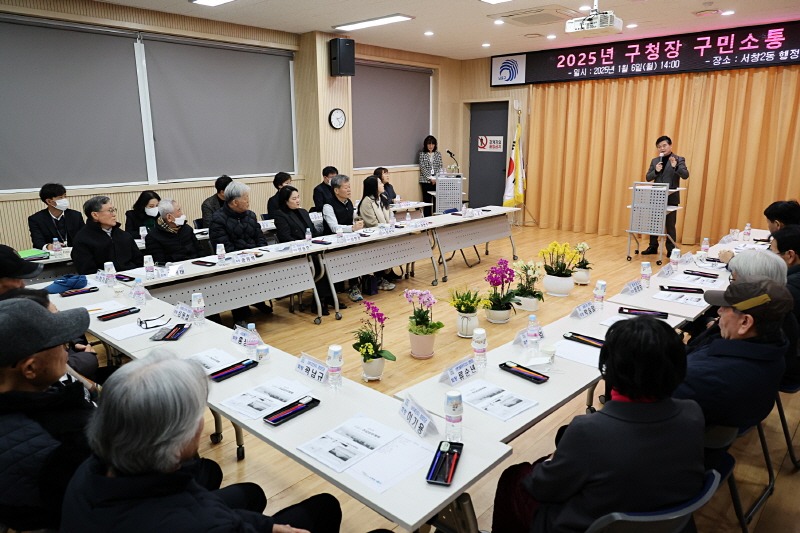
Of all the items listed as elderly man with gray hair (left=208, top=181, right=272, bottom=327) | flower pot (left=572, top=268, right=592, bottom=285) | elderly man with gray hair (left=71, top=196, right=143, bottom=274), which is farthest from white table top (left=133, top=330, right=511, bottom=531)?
flower pot (left=572, top=268, right=592, bottom=285)

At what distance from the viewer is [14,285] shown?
103 inches

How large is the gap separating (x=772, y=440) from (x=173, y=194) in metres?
6.17

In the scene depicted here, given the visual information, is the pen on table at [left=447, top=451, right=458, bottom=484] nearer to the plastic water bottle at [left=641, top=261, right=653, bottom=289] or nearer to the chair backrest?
the chair backrest

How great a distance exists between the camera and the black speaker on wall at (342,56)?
7234mm

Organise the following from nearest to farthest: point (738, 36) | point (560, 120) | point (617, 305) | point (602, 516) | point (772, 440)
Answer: point (602, 516), point (772, 440), point (617, 305), point (738, 36), point (560, 120)

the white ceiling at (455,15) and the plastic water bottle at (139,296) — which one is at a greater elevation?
the white ceiling at (455,15)

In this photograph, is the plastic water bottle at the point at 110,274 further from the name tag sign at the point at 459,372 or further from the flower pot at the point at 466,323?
the name tag sign at the point at 459,372

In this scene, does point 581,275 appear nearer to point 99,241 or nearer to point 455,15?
point 455,15

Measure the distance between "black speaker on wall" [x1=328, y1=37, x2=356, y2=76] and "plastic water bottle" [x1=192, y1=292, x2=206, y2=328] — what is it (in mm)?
5219

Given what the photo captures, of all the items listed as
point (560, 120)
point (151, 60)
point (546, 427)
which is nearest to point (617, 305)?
point (546, 427)

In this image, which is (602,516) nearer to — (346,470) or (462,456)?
(462,456)

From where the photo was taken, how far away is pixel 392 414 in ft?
6.57

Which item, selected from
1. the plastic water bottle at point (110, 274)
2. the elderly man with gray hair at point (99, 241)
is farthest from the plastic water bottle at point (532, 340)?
the elderly man with gray hair at point (99, 241)

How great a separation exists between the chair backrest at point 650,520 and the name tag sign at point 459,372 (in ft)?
3.04
